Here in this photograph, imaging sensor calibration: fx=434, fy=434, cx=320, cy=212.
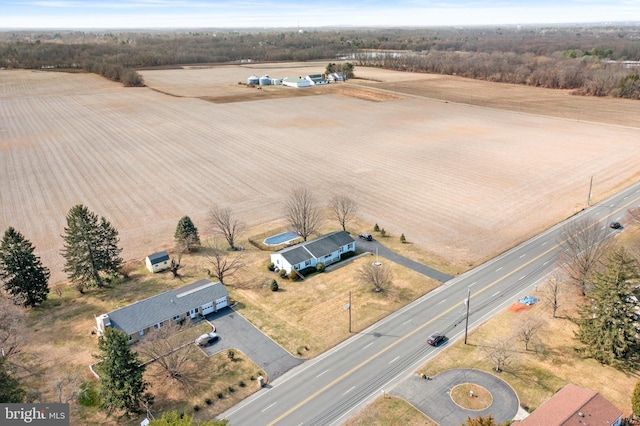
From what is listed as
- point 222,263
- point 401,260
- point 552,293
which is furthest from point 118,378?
point 552,293

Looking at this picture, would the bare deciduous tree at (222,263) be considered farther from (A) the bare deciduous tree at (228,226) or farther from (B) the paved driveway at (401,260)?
(B) the paved driveway at (401,260)

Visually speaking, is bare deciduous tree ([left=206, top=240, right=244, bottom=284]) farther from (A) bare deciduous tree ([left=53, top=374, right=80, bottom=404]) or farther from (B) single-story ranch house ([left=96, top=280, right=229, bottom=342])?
(A) bare deciduous tree ([left=53, top=374, right=80, bottom=404])

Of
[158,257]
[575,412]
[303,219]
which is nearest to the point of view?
[575,412]

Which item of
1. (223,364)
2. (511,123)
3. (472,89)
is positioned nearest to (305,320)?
(223,364)

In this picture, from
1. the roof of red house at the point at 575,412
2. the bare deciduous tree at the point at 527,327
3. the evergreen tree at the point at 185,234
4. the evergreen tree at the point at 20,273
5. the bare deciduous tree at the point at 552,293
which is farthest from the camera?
the evergreen tree at the point at 185,234

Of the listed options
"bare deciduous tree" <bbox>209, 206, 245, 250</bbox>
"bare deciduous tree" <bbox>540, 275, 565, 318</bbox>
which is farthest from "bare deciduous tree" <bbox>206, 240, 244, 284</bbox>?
"bare deciduous tree" <bbox>540, 275, 565, 318</bbox>

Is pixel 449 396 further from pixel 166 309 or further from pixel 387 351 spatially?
pixel 166 309

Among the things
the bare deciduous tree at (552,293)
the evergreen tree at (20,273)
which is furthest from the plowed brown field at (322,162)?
the bare deciduous tree at (552,293)
